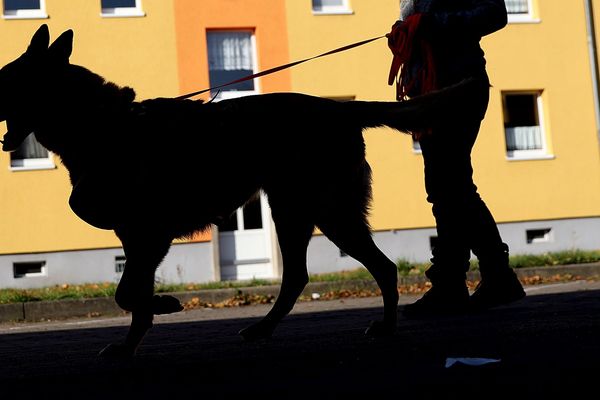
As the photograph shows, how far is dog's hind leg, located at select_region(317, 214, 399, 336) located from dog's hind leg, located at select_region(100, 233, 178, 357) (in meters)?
1.06

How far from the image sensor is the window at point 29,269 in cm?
1938

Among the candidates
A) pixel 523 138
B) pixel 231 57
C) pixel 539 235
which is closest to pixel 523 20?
pixel 523 138

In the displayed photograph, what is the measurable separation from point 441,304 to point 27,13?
15.2m

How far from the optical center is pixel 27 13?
19969 millimetres

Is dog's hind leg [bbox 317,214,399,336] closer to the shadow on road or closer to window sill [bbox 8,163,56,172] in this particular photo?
the shadow on road

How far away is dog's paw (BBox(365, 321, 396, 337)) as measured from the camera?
5.60m

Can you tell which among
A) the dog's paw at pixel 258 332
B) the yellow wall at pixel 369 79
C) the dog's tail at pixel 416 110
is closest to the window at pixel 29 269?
the yellow wall at pixel 369 79

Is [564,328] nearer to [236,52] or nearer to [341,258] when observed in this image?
[341,258]

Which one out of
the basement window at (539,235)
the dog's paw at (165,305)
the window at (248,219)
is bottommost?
the basement window at (539,235)

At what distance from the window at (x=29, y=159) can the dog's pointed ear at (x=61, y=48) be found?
48.5ft

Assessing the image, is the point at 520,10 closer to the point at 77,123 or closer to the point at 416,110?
the point at 416,110

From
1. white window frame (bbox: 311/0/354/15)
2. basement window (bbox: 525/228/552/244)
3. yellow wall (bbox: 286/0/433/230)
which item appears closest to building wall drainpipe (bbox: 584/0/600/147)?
basement window (bbox: 525/228/552/244)

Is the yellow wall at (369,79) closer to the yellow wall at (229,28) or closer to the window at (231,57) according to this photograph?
the yellow wall at (229,28)

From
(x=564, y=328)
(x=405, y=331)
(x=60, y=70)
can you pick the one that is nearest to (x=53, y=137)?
(x=60, y=70)
